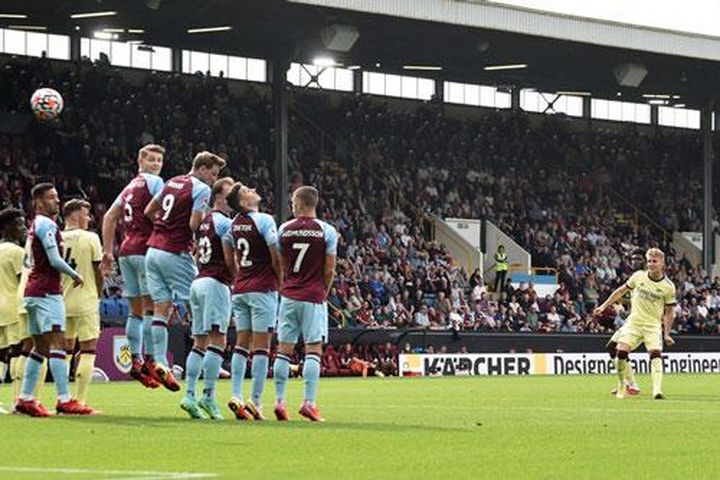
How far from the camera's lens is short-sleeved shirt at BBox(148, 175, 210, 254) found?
19.1 meters

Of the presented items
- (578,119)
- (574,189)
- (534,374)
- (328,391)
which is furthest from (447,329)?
(578,119)

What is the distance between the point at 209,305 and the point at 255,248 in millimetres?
795

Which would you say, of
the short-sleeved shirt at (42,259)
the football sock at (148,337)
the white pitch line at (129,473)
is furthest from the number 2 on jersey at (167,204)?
the white pitch line at (129,473)

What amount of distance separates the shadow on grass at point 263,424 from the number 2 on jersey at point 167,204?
2243mm

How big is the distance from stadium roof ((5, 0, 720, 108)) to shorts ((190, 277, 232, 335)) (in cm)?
2560

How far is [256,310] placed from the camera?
18359mm

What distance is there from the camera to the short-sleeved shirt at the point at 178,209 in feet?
62.8

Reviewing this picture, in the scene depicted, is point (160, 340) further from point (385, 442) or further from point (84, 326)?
point (385, 442)

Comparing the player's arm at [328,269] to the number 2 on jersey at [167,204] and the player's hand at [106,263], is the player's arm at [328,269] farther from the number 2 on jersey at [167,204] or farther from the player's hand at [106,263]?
the player's hand at [106,263]

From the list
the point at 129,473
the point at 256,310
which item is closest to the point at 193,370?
the point at 256,310

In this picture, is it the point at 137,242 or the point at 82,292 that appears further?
the point at 137,242

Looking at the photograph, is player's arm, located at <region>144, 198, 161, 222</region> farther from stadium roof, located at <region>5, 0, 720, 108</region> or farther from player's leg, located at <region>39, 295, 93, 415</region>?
stadium roof, located at <region>5, 0, 720, 108</region>

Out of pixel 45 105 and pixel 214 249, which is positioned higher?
pixel 45 105

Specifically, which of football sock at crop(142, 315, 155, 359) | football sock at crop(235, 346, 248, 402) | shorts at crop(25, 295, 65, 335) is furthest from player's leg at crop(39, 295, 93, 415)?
football sock at crop(235, 346, 248, 402)
